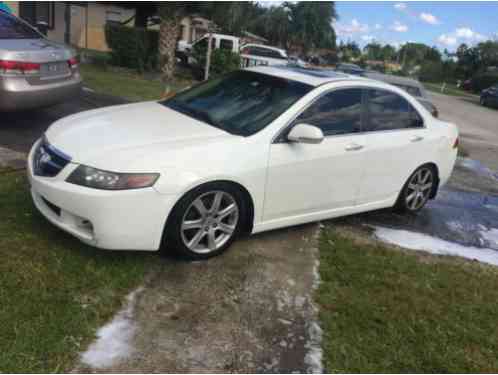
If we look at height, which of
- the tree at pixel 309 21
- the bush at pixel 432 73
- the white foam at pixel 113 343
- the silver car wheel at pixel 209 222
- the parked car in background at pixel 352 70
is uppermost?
the tree at pixel 309 21

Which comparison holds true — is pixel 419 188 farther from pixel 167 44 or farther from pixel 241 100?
pixel 167 44

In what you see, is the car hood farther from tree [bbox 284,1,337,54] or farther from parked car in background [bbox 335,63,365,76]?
tree [bbox 284,1,337,54]

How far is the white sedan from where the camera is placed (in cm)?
342

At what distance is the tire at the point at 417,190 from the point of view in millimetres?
5367

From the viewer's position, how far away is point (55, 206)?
11.8 feet

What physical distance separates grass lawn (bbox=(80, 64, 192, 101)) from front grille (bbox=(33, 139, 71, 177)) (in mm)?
7502

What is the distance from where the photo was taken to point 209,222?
383 cm

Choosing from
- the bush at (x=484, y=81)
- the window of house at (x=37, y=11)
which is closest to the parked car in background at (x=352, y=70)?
the window of house at (x=37, y=11)

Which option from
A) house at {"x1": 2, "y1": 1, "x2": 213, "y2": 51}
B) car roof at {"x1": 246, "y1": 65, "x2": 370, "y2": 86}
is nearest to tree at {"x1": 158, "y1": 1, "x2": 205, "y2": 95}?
house at {"x1": 2, "y1": 1, "x2": 213, "y2": 51}

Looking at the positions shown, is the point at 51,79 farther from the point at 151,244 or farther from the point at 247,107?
the point at 151,244

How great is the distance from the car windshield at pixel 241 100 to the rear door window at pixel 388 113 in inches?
30.5

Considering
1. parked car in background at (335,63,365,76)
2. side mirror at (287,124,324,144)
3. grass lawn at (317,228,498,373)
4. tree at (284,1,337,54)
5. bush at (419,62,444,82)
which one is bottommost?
grass lawn at (317,228,498,373)

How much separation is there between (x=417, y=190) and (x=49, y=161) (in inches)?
152

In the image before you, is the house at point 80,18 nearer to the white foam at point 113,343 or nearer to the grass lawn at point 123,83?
the grass lawn at point 123,83
